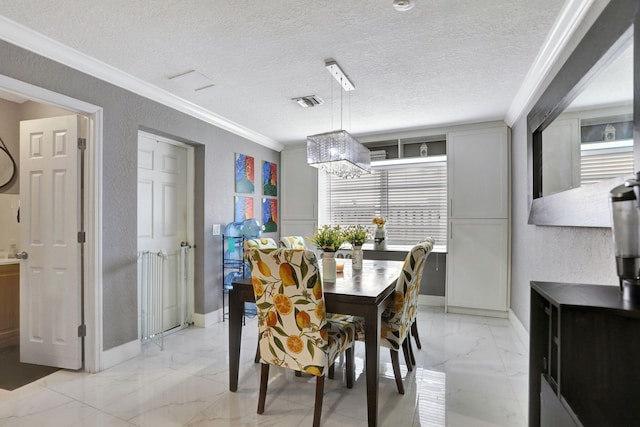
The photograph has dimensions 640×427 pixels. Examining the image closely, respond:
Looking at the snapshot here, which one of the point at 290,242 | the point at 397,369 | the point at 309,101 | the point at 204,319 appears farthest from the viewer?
the point at 204,319

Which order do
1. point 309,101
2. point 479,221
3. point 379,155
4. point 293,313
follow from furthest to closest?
1. point 379,155
2. point 479,221
3. point 309,101
4. point 293,313

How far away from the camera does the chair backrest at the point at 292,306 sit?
5.88ft

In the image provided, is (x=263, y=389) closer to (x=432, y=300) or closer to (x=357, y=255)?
(x=357, y=255)

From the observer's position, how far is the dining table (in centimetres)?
186

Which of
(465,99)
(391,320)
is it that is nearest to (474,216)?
(465,99)

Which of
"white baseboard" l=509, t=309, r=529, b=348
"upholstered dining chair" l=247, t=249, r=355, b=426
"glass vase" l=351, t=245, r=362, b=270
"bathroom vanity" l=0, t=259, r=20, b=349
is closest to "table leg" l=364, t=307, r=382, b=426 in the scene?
"upholstered dining chair" l=247, t=249, r=355, b=426

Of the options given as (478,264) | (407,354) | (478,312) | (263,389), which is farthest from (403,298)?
(478,312)

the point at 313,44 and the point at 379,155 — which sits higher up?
the point at 313,44

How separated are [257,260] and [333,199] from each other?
3514 millimetres

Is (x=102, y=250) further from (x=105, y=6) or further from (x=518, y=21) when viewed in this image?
(x=518, y=21)

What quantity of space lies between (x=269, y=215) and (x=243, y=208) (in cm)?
70

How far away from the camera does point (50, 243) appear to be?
261cm

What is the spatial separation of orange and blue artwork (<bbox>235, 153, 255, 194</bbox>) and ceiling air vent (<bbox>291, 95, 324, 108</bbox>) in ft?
4.44

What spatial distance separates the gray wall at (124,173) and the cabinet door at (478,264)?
299cm
